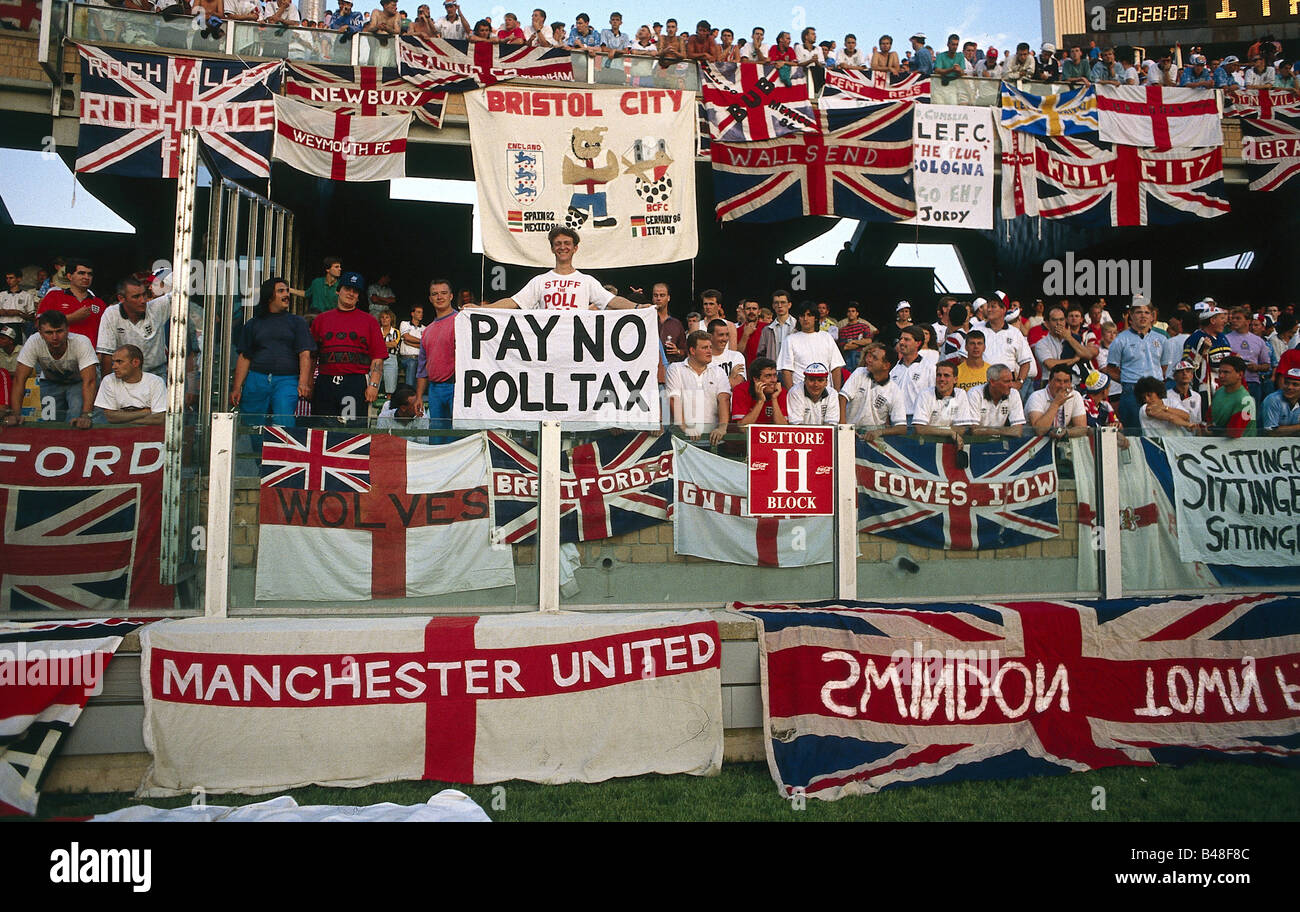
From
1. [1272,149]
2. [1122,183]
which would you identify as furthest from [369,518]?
[1272,149]

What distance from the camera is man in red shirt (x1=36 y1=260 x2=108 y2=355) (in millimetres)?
9531

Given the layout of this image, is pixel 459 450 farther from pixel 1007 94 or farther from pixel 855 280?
pixel 855 280

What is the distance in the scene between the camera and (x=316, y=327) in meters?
Answer: 8.06

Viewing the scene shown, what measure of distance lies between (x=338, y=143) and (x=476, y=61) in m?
3.07

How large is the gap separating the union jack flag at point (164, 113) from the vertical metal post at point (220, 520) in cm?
736

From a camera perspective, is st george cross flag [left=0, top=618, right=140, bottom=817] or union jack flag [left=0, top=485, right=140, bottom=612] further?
union jack flag [left=0, top=485, right=140, bottom=612]

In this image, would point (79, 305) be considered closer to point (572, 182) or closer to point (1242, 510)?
point (572, 182)

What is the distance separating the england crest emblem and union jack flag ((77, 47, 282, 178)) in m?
4.01

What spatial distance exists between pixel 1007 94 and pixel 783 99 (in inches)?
158

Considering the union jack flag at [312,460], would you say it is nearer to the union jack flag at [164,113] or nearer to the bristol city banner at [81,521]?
the bristol city banner at [81,521]

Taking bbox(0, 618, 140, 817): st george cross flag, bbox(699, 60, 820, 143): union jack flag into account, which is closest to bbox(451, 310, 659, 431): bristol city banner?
bbox(0, 618, 140, 817): st george cross flag

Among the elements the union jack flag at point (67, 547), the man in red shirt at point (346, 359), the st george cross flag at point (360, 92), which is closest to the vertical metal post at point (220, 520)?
the union jack flag at point (67, 547)

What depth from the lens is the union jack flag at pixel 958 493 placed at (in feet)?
18.6

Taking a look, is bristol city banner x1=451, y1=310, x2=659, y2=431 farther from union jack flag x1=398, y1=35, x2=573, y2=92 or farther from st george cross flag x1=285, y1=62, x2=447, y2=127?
union jack flag x1=398, y1=35, x2=573, y2=92
